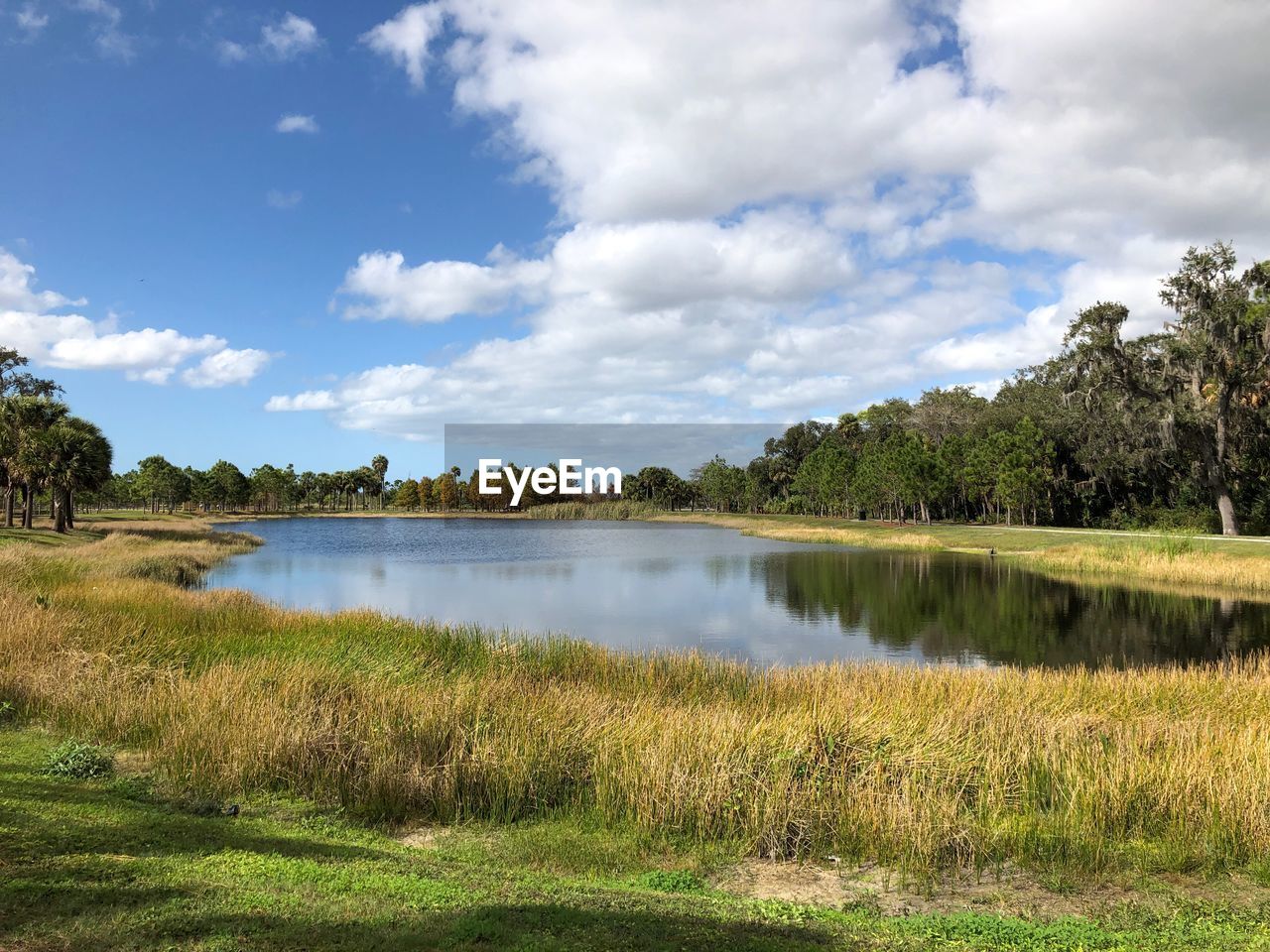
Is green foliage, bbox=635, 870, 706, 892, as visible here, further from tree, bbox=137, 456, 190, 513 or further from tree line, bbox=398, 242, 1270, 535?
tree, bbox=137, 456, 190, 513

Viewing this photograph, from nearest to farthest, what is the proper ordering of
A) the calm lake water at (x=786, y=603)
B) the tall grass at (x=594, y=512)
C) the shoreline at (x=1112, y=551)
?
the calm lake water at (x=786, y=603) → the shoreline at (x=1112, y=551) → the tall grass at (x=594, y=512)

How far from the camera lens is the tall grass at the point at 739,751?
25.6 ft

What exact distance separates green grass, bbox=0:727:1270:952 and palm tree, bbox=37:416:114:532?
47.0 metres

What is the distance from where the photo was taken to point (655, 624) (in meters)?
25.2

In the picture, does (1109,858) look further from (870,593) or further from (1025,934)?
(870,593)

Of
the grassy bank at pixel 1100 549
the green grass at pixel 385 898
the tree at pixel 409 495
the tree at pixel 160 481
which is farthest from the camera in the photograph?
the tree at pixel 409 495

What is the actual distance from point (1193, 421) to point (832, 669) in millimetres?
42679

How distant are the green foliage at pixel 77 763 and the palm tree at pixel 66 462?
46019mm

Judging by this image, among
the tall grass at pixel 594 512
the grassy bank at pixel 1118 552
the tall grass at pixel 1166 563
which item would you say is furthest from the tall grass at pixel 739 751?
the tall grass at pixel 594 512

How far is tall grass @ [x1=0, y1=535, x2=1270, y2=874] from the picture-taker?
7.79m

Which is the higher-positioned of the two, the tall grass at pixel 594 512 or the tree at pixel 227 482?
the tree at pixel 227 482

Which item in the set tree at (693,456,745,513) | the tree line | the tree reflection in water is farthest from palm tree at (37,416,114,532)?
tree at (693,456,745,513)

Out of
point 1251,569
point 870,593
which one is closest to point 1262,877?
point 870,593

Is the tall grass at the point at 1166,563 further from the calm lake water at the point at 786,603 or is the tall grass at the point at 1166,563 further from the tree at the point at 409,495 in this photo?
the tree at the point at 409,495
